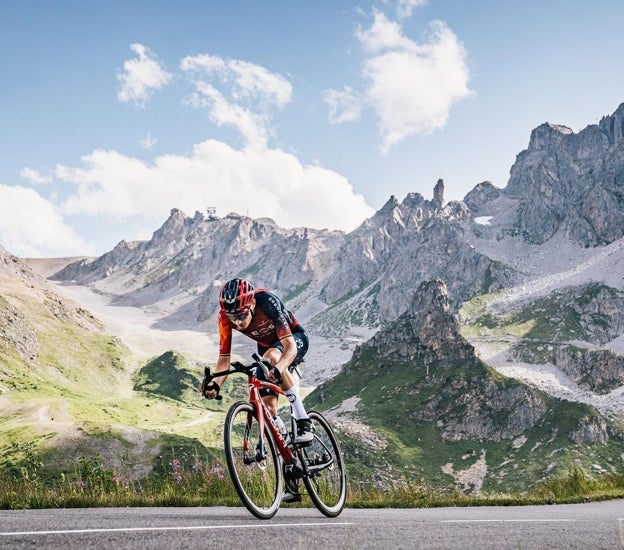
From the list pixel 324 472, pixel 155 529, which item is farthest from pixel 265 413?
pixel 155 529

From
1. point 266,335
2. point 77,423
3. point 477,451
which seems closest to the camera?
point 266,335

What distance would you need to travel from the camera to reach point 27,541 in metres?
5.12

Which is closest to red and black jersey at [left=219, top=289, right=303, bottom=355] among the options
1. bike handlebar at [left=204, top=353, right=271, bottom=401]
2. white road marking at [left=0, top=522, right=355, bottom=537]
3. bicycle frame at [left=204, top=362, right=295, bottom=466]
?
bike handlebar at [left=204, top=353, right=271, bottom=401]

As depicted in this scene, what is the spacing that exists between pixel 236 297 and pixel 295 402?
6.92 ft

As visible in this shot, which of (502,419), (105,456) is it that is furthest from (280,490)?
(502,419)

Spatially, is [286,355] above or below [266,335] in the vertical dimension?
below

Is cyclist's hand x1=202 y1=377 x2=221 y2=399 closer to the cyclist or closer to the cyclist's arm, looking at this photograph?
the cyclist

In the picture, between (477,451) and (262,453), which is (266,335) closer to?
(262,453)

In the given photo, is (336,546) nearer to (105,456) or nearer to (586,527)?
(586,527)

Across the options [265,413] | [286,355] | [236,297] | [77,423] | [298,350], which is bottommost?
[77,423]

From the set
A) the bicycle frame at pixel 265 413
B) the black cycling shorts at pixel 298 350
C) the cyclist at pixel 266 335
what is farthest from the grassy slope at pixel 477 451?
the bicycle frame at pixel 265 413

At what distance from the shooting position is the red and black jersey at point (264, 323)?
906 cm

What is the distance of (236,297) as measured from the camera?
8.70 m

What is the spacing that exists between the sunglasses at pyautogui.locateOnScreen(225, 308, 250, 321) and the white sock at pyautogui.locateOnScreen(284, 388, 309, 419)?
1443 millimetres
